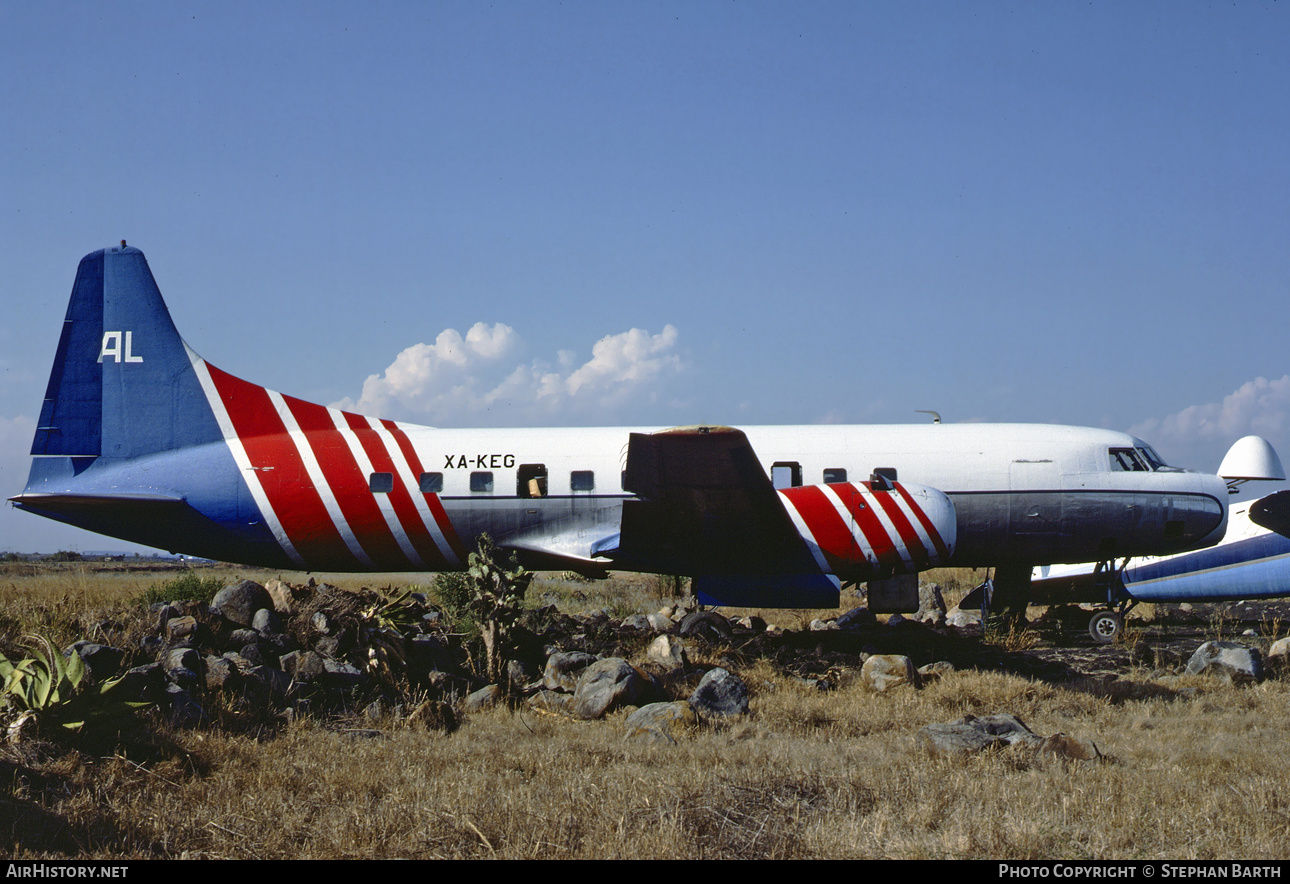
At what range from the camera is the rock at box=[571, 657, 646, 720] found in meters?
10.1

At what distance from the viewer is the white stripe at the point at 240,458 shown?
14.4m

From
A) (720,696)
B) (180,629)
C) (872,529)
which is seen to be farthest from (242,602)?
(872,529)

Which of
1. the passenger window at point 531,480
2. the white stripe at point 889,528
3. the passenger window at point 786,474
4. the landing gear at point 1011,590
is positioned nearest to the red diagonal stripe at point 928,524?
the white stripe at point 889,528

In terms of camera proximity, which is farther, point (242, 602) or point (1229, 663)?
point (1229, 663)

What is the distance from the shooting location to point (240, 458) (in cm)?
1468

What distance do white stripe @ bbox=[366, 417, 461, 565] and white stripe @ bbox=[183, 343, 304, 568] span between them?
219 cm

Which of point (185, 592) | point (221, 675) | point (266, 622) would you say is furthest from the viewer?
point (185, 592)

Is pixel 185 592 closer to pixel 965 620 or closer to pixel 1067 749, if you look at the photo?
pixel 1067 749

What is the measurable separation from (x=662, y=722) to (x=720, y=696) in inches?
44.9

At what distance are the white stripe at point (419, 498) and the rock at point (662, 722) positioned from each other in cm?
591

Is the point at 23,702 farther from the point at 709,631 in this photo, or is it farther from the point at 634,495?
the point at 709,631

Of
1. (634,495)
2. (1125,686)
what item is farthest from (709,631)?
(1125,686)

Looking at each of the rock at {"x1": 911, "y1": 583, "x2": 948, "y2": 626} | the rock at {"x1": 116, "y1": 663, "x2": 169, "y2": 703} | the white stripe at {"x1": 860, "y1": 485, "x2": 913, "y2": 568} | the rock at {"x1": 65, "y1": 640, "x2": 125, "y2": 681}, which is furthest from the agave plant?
the rock at {"x1": 911, "y1": 583, "x2": 948, "y2": 626}

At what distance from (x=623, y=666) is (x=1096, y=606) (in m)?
16.3
